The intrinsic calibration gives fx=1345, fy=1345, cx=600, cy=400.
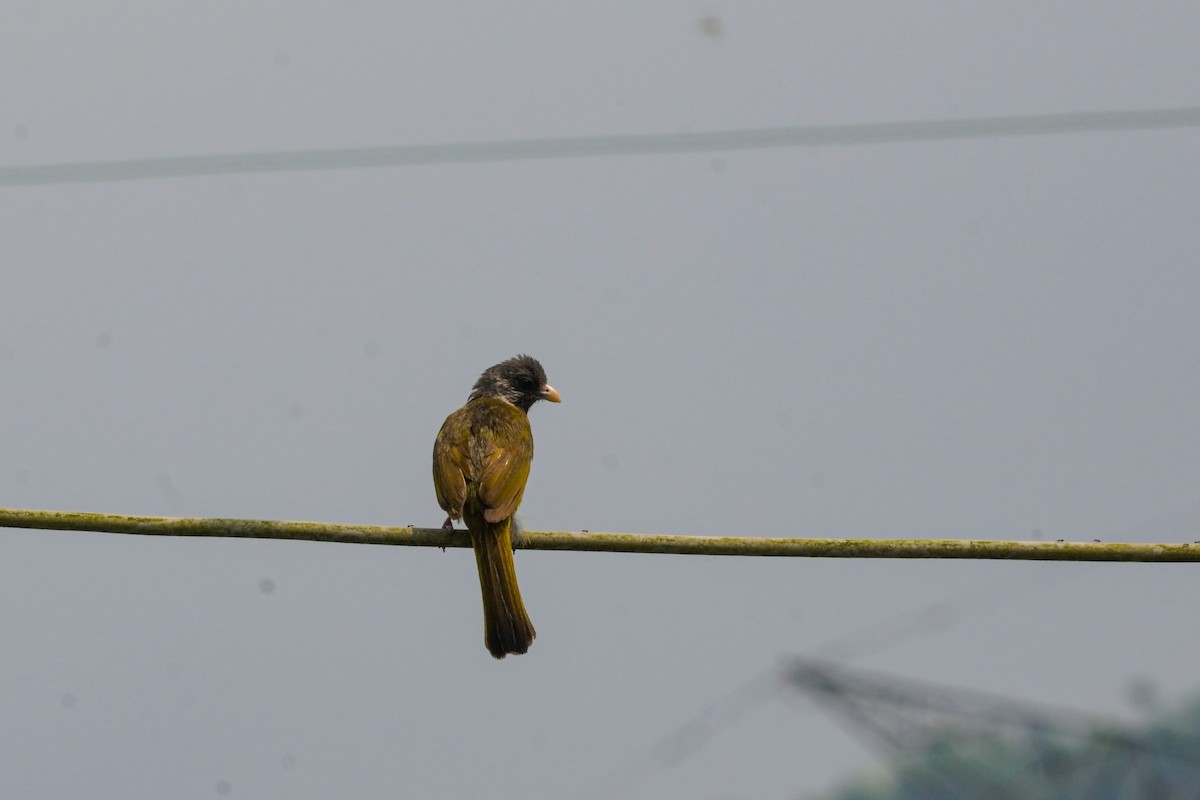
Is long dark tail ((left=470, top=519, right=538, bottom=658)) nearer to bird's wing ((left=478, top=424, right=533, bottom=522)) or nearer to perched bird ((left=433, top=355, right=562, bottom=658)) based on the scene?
perched bird ((left=433, top=355, right=562, bottom=658))

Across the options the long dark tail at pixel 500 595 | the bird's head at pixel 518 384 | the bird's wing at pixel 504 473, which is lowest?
the long dark tail at pixel 500 595

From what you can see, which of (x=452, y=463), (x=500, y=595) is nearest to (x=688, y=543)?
(x=500, y=595)

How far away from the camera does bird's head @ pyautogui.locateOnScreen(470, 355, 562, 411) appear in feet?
27.1

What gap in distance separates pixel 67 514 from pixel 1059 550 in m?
3.69

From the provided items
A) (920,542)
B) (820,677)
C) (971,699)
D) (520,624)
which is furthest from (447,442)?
(971,699)

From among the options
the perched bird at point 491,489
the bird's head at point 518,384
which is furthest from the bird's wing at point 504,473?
the bird's head at point 518,384

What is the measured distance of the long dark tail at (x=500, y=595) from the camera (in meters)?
6.02

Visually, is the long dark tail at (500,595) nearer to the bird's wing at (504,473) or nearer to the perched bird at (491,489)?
the perched bird at (491,489)

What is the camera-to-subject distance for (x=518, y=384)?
828 cm

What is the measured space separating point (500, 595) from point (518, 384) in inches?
95.5

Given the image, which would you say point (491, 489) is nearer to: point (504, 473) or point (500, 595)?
point (504, 473)

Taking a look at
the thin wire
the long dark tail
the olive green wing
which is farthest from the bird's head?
the thin wire

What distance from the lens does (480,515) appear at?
20.5ft

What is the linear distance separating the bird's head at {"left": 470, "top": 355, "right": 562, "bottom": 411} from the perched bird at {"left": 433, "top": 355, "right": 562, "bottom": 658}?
383mm
